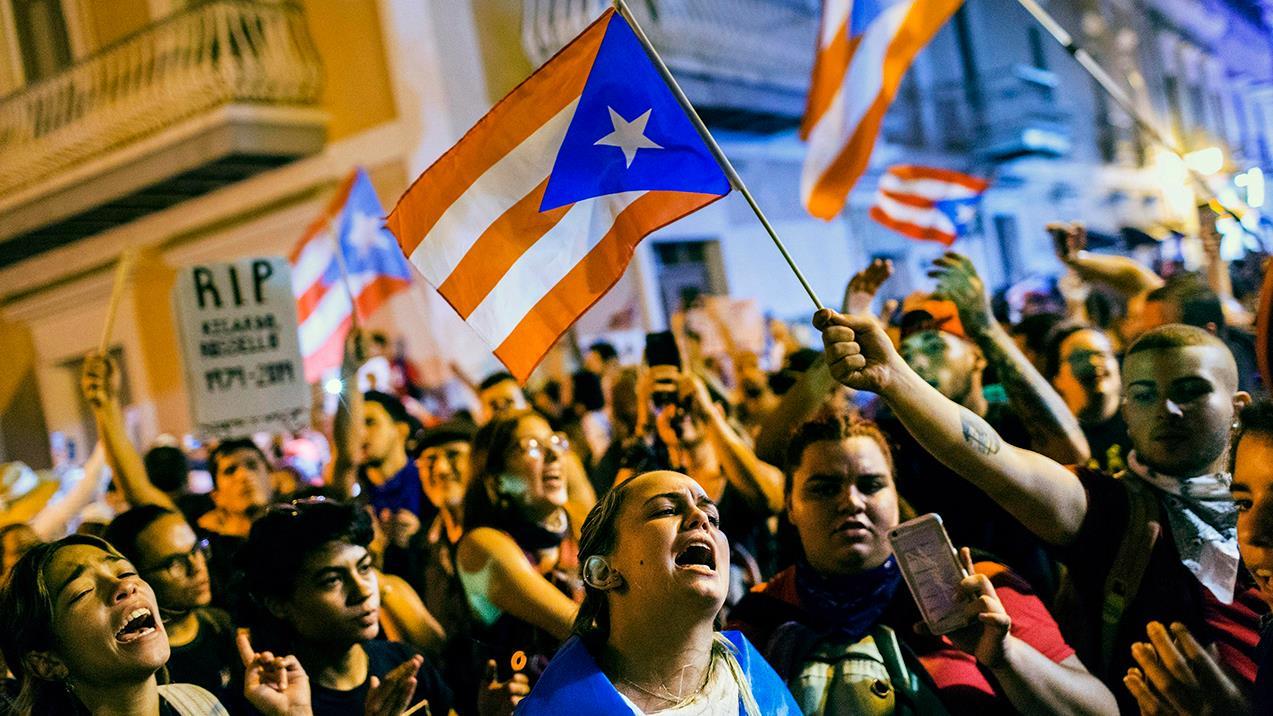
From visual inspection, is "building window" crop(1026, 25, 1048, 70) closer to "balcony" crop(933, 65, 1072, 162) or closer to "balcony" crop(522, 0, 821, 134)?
"balcony" crop(933, 65, 1072, 162)

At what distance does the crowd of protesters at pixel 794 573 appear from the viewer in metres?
2.62

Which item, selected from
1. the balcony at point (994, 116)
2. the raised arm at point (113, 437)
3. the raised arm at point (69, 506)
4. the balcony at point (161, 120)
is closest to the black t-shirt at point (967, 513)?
the raised arm at point (113, 437)

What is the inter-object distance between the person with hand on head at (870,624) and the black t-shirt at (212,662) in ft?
4.49

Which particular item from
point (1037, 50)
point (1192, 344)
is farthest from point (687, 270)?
point (1037, 50)

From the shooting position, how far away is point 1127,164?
28797 mm

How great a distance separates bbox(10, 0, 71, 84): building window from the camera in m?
15.5

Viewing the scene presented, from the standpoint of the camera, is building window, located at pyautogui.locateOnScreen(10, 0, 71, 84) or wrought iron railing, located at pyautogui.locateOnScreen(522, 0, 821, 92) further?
building window, located at pyautogui.locateOnScreen(10, 0, 71, 84)

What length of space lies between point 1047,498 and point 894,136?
18.1 m

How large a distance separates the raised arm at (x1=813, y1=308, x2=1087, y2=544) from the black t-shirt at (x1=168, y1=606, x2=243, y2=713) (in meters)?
1.81

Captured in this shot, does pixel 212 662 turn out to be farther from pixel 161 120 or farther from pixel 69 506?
pixel 161 120

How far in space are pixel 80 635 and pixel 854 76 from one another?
4049mm

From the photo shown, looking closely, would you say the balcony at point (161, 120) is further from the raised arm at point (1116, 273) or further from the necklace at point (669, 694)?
the necklace at point (669, 694)

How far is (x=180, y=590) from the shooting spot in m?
3.67

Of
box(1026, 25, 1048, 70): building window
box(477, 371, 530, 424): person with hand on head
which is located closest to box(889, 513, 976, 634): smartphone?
box(477, 371, 530, 424): person with hand on head
